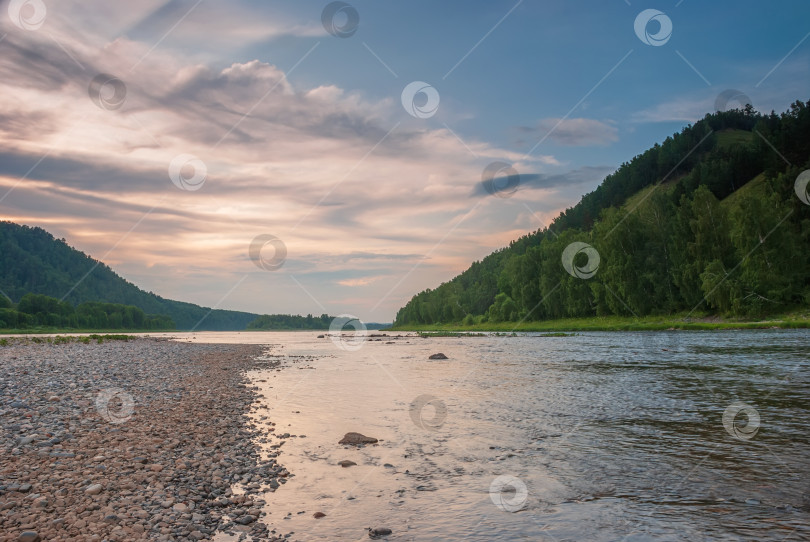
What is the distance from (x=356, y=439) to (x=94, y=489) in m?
7.47

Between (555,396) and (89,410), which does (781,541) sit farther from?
(89,410)

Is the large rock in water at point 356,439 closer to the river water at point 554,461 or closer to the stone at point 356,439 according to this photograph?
the stone at point 356,439

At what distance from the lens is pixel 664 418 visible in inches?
698

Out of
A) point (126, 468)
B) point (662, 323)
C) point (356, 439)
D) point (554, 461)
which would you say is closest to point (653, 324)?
point (662, 323)

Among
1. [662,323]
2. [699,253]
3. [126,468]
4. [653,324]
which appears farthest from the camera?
[653,324]

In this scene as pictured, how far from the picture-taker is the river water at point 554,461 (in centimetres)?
894

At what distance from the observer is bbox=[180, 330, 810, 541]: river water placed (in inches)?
352

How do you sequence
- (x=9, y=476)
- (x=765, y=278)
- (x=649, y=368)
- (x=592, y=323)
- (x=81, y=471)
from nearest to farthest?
(x=9, y=476)
(x=81, y=471)
(x=649, y=368)
(x=765, y=278)
(x=592, y=323)

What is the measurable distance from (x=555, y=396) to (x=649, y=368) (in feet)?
45.5

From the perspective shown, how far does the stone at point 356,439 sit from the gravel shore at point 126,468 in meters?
2.75

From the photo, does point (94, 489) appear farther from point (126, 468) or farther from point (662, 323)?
point (662, 323)

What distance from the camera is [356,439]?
51.1 ft

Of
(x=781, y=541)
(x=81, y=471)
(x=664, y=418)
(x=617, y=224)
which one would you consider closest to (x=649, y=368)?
(x=664, y=418)

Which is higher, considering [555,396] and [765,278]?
[765,278]
